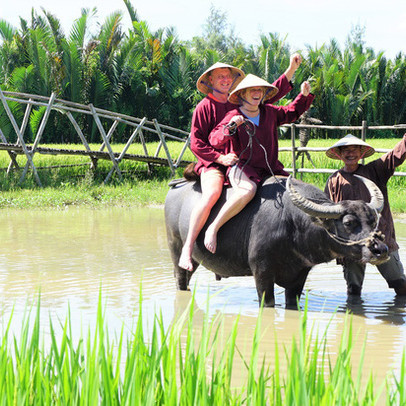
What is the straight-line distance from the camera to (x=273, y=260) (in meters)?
4.46

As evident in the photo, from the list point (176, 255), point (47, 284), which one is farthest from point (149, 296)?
point (47, 284)

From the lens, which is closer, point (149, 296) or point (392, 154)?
point (392, 154)

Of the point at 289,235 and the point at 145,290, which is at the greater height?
the point at 289,235

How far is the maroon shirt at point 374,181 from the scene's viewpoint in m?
4.80

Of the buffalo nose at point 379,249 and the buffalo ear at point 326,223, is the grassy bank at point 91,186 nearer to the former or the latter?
the buffalo ear at point 326,223

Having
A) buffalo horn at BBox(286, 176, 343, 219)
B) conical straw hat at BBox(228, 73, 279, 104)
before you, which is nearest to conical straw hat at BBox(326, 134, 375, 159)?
conical straw hat at BBox(228, 73, 279, 104)

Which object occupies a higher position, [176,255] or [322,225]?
[322,225]

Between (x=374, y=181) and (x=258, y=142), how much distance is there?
34.9 inches

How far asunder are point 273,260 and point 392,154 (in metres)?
1.15

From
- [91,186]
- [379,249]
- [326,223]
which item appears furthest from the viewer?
[91,186]

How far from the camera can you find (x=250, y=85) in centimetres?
445

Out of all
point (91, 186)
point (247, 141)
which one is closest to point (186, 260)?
point (247, 141)

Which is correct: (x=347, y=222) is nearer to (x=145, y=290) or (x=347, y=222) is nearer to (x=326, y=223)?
(x=326, y=223)

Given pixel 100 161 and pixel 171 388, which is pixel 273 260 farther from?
pixel 100 161
